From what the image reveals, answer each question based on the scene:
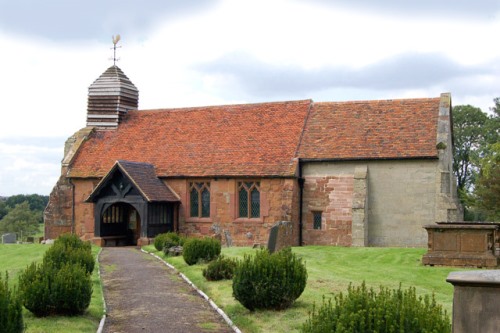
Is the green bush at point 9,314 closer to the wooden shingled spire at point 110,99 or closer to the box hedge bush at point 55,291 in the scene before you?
the box hedge bush at point 55,291

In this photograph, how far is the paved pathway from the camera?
12.7m

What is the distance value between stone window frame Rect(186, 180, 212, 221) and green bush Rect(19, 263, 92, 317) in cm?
2023

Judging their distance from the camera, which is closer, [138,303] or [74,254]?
[138,303]

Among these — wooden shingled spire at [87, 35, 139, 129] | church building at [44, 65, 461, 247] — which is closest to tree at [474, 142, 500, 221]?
church building at [44, 65, 461, 247]

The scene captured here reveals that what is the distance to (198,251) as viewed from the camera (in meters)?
21.7

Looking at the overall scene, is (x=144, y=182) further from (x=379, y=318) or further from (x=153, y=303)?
(x=379, y=318)

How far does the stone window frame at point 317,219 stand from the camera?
106 ft

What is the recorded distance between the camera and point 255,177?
32.4m

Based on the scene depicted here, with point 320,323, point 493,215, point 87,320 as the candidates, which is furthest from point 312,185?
point 320,323

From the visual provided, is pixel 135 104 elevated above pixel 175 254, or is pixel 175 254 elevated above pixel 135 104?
pixel 135 104

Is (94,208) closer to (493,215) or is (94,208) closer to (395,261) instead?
(395,261)

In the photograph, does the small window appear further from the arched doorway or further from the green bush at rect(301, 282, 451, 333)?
the green bush at rect(301, 282, 451, 333)

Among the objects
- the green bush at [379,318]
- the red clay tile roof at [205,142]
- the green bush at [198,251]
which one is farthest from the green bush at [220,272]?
the red clay tile roof at [205,142]

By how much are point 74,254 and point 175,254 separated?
7820 mm
